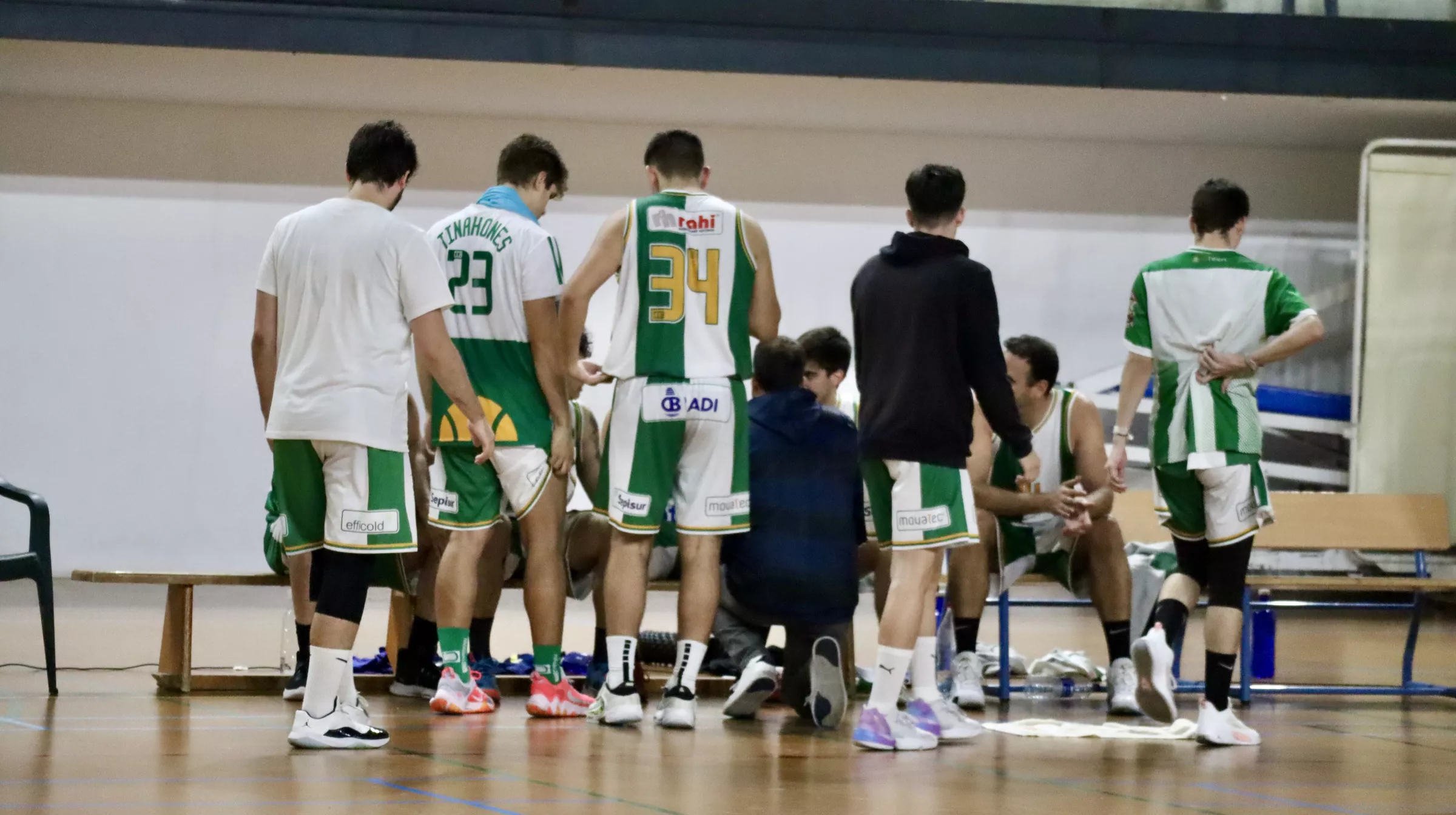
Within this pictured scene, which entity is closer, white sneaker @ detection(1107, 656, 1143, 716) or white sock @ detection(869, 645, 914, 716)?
white sock @ detection(869, 645, 914, 716)

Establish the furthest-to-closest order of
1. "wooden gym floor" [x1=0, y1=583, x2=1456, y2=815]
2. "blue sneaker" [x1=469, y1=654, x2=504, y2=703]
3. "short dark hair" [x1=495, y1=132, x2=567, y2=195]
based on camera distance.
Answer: "blue sneaker" [x1=469, y1=654, x2=504, y2=703] → "short dark hair" [x1=495, y1=132, x2=567, y2=195] → "wooden gym floor" [x1=0, y1=583, x2=1456, y2=815]

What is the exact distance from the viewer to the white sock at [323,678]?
3.88m

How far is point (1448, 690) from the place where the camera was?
20.0 feet

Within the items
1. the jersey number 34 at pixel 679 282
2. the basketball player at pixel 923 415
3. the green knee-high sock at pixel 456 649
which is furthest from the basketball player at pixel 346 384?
the basketball player at pixel 923 415

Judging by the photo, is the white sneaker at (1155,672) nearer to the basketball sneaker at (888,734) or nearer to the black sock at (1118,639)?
the basketball sneaker at (888,734)

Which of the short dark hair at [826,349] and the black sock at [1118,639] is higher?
the short dark hair at [826,349]

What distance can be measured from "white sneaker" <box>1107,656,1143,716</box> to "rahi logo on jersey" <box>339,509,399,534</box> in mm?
2608

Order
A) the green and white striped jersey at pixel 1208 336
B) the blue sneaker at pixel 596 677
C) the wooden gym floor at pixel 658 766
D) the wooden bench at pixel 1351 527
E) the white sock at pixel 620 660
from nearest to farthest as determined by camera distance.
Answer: the wooden gym floor at pixel 658 766
the white sock at pixel 620 660
the green and white striped jersey at pixel 1208 336
the blue sneaker at pixel 596 677
the wooden bench at pixel 1351 527

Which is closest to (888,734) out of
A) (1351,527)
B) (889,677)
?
(889,677)

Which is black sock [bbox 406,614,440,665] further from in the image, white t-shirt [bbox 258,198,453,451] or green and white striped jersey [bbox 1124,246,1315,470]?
green and white striped jersey [bbox 1124,246,1315,470]

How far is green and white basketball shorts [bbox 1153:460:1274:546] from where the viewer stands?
4.61m

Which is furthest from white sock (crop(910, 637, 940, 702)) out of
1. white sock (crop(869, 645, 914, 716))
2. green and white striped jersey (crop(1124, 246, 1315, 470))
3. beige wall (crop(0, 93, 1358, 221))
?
beige wall (crop(0, 93, 1358, 221))

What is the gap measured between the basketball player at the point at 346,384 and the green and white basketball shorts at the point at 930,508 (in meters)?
1.11

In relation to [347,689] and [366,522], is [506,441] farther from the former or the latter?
[347,689]
